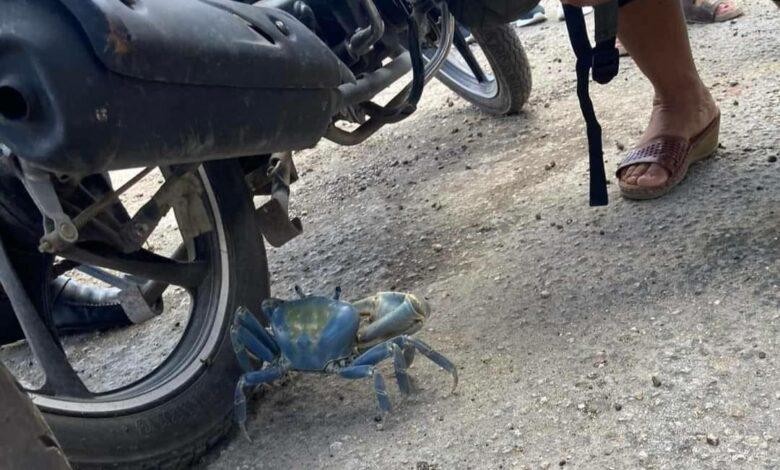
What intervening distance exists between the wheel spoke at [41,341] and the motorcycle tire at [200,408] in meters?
0.10

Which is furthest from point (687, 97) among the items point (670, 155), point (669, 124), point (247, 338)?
point (247, 338)

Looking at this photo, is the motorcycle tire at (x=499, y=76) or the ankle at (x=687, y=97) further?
the motorcycle tire at (x=499, y=76)

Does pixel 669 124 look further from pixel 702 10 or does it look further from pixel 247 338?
pixel 702 10

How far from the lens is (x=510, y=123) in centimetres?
347

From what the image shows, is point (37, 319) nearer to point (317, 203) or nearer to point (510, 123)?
point (317, 203)

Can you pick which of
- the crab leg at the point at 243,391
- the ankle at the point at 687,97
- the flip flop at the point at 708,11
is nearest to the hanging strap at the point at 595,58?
the ankle at the point at 687,97

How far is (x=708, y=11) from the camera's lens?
4.05 m

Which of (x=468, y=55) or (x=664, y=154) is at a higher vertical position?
(x=468, y=55)

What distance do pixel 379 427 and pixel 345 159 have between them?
1.90 metres

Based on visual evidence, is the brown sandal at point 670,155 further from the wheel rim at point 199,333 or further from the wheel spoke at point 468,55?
the wheel rim at point 199,333

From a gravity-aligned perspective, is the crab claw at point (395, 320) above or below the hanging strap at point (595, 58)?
below

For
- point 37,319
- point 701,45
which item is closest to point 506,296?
point 37,319

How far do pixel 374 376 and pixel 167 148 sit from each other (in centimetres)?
74

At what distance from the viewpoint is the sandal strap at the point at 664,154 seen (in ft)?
8.23
